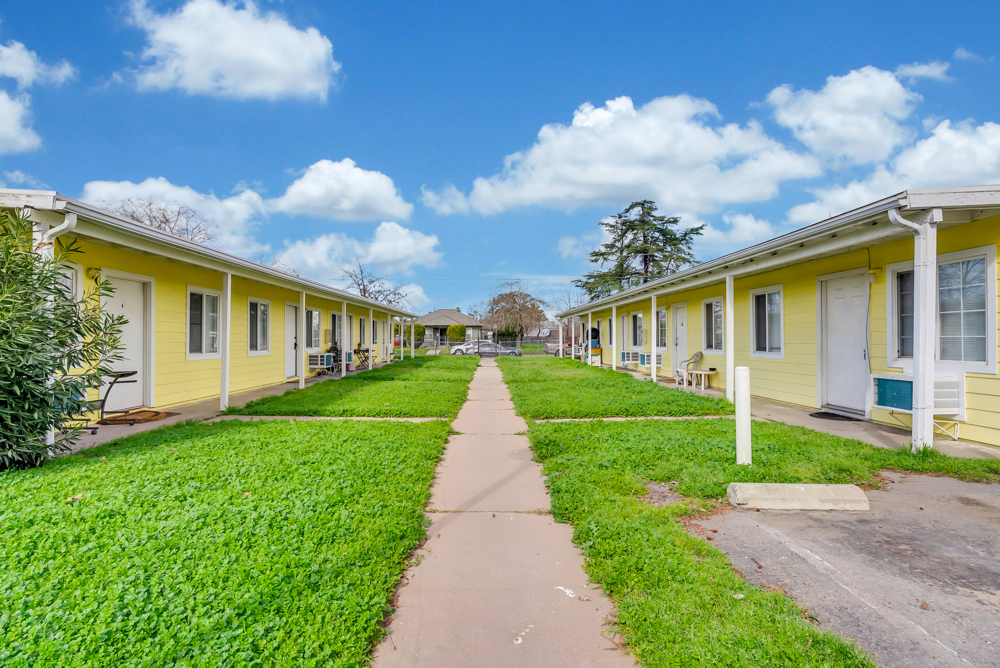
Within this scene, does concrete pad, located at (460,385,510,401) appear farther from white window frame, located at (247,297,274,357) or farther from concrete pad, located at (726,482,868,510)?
concrete pad, located at (726,482,868,510)

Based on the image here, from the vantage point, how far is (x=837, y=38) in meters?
10.2

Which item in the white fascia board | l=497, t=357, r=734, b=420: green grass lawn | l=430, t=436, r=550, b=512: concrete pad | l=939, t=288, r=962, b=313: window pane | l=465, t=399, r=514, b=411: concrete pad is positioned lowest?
l=430, t=436, r=550, b=512: concrete pad

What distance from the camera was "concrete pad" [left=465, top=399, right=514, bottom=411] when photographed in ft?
30.1

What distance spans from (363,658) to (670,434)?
4.96m

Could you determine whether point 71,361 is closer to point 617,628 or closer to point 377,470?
point 377,470

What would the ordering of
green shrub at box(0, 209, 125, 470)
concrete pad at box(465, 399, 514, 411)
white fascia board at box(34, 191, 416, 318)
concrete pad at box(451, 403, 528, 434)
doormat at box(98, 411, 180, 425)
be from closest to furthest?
green shrub at box(0, 209, 125, 470)
white fascia board at box(34, 191, 416, 318)
doormat at box(98, 411, 180, 425)
concrete pad at box(451, 403, 528, 434)
concrete pad at box(465, 399, 514, 411)

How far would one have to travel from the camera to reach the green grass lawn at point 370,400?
8.09 metres

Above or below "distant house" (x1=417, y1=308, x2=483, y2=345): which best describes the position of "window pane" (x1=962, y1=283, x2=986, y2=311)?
below

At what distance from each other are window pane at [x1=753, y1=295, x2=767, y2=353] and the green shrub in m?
11.2

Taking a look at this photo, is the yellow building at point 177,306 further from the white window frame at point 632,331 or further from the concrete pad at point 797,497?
the white window frame at point 632,331

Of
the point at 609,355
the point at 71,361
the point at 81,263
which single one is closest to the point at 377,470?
the point at 71,361

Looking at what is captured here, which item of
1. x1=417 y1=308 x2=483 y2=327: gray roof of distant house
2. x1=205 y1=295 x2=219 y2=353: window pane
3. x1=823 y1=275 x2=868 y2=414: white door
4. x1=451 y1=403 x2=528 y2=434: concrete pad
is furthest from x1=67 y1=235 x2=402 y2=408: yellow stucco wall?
x1=417 y1=308 x2=483 y2=327: gray roof of distant house

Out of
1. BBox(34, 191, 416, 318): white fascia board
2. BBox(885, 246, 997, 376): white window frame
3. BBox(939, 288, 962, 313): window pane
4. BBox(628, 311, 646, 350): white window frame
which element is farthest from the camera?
BBox(628, 311, 646, 350): white window frame

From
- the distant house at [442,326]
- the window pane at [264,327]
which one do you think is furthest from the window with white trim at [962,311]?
the distant house at [442,326]
